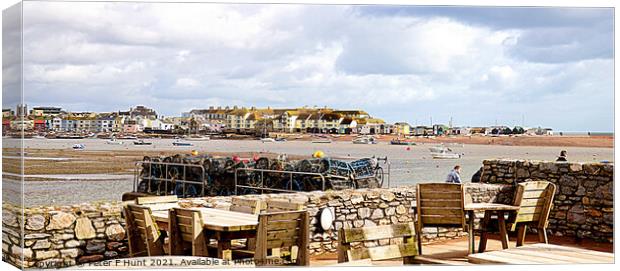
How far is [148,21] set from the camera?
1741cm

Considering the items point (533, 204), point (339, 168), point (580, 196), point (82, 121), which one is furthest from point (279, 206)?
point (339, 168)

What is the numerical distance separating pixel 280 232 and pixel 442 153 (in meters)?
59.0

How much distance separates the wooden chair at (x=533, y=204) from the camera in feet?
25.2

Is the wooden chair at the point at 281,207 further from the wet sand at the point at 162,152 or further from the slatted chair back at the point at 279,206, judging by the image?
the wet sand at the point at 162,152

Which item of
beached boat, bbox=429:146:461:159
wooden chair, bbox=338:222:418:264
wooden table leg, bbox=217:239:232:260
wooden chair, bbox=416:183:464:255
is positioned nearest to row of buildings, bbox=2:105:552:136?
wooden chair, bbox=416:183:464:255

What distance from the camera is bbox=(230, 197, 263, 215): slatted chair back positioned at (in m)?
7.22

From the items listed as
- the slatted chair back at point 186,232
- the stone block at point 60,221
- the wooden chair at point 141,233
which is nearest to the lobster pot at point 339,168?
the stone block at point 60,221

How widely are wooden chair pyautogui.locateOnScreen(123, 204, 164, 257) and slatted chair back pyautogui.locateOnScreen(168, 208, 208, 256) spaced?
157 millimetres

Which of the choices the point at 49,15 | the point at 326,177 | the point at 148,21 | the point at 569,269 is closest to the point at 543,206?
the point at 569,269

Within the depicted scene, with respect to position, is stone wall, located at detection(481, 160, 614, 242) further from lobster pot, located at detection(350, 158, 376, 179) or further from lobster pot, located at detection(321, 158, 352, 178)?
lobster pot, located at detection(350, 158, 376, 179)

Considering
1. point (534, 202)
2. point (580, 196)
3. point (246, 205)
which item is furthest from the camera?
point (580, 196)

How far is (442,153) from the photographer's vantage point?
64000mm

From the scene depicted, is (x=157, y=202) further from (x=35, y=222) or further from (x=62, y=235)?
(x=35, y=222)

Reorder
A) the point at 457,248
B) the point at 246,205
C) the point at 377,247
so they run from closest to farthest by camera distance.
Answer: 1. the point at 377,247
2. the point at 246,205
3. the point at 457,248
